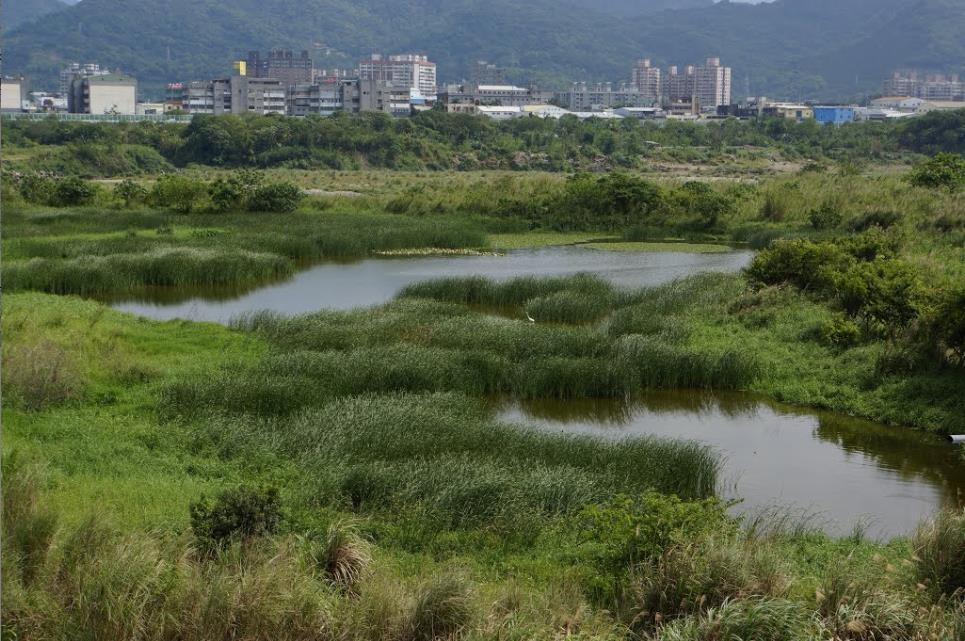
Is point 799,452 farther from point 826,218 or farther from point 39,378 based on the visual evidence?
point 826,218

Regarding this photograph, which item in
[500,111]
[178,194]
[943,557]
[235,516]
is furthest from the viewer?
[500,111]

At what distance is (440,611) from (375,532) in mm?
2418

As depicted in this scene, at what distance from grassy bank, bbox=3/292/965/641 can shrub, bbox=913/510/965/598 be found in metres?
0.02

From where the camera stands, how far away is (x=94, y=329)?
18.2 metres

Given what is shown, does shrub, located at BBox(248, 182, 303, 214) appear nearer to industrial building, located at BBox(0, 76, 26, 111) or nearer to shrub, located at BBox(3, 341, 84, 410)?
industrial building, located at BBox(0, 76, 26, 111)

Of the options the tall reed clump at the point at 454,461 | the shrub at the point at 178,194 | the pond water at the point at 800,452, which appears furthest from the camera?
the shrub at the point at 178,194

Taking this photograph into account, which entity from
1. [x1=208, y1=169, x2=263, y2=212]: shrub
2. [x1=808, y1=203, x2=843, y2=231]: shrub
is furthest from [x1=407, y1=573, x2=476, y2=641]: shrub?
[x1=208, y1=169, x2=263, y2=212]: shrub

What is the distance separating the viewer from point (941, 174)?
3931cm

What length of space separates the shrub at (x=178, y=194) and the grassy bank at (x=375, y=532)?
24929 millimetres

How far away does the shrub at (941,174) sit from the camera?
39.1 metres

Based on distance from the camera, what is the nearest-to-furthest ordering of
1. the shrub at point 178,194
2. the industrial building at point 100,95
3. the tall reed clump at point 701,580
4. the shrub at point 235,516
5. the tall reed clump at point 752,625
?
the tall reed clump at point 752,625 < the tall reed clump at point 701,580 < the shrub at point 235,516 < the shrub at point 178,194 < the industrial building at point 100,95

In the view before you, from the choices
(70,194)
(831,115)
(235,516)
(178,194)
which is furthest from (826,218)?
(831,115)

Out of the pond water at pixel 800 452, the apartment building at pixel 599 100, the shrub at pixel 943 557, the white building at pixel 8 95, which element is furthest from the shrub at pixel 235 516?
the apartment building at pixel 599 100

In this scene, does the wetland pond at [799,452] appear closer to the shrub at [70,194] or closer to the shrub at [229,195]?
the shrub at [229,195]
